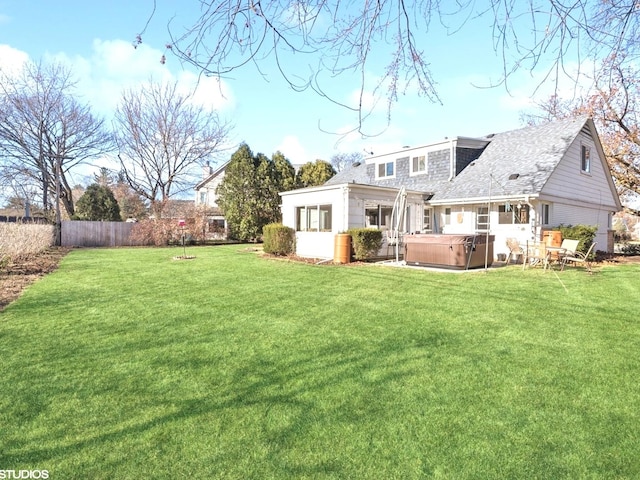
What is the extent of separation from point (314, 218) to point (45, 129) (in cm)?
2005

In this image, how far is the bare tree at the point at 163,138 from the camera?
26.2m

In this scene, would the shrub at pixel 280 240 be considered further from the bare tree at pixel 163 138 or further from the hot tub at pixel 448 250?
the bare tree at pixel 163 138

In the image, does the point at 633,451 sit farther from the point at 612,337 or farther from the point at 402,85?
the point at 402,85

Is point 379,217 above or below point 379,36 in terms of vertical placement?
below

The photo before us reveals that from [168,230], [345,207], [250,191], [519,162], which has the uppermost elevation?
[519,162]

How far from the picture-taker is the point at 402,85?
3.16 metres

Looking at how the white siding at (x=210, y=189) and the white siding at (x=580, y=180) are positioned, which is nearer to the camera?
the white siding at (x=580, y=180)

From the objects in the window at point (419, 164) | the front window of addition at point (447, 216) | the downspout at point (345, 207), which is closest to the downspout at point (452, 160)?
the window at point (419, 164)

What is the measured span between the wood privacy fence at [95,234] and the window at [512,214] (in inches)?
784

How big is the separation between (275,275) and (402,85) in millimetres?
6916

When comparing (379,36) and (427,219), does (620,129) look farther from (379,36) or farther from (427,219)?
(379,36)

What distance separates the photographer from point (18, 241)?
1111cm

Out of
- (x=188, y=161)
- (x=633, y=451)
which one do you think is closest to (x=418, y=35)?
(x=633, y=451)

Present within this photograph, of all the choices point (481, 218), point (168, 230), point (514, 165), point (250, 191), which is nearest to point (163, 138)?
point (168, 230)
